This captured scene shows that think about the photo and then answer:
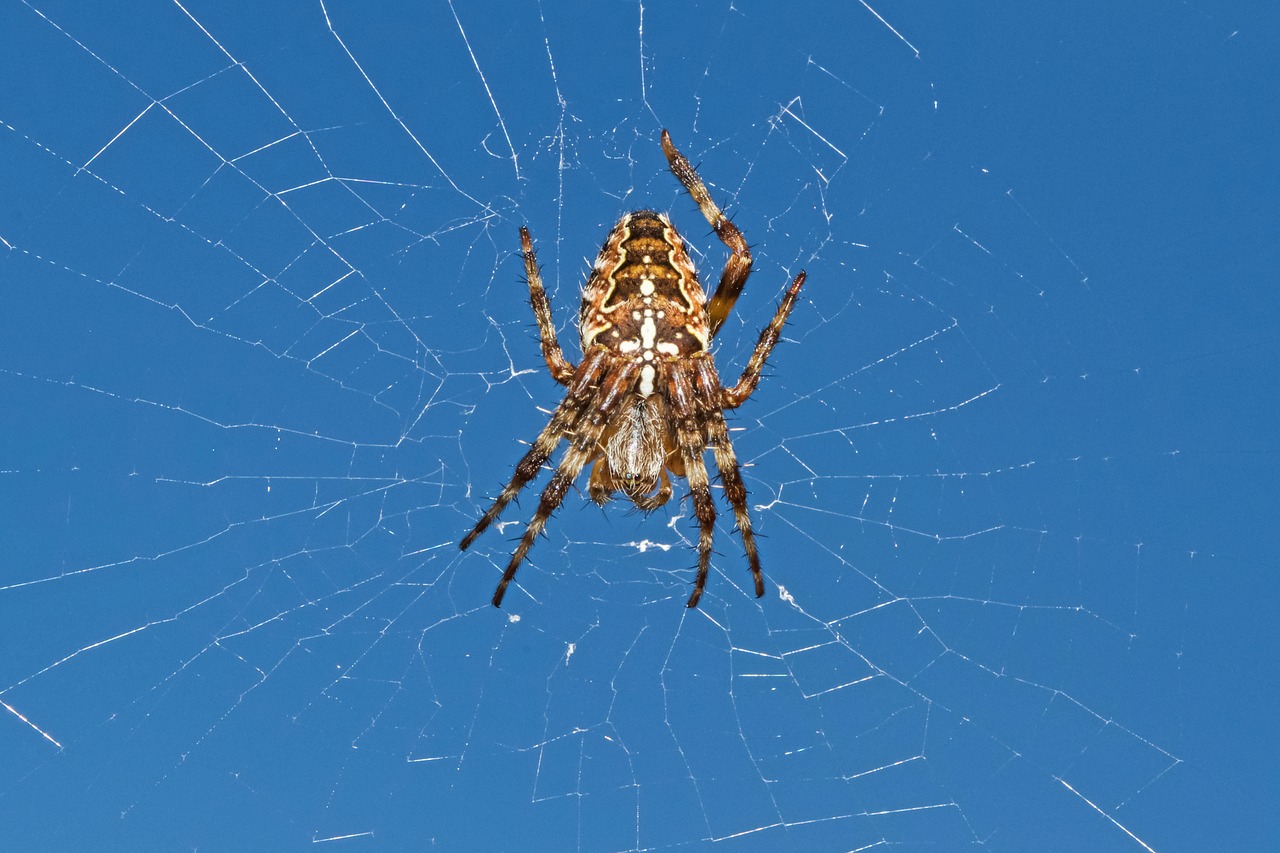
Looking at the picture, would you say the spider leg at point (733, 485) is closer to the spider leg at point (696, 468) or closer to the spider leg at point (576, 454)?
the spider leg at point (696, 468)

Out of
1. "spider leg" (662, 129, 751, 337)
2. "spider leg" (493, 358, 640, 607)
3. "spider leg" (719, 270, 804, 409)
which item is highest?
"spider leg" (662, 129, 751, 337)

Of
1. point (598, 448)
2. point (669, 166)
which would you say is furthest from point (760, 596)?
point (669, 166)

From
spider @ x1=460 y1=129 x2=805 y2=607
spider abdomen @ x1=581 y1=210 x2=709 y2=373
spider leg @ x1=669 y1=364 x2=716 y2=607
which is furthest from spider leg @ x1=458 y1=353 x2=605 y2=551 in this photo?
spider leg @ x1=669 y1=364 x2=716 y2=607

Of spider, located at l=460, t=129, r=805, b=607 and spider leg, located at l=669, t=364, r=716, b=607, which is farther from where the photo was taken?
spider leg, located at l=669, t=364, r=716, b=607

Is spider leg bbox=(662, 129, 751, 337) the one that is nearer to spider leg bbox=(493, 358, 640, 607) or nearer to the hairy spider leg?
the hairy spider leg

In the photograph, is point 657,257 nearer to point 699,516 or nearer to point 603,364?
point 603,364

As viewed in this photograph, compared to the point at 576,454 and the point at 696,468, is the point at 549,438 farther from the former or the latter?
the point at 696,468

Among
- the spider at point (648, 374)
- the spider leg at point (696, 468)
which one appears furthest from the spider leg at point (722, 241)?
the spider leg at point (696, 468)
